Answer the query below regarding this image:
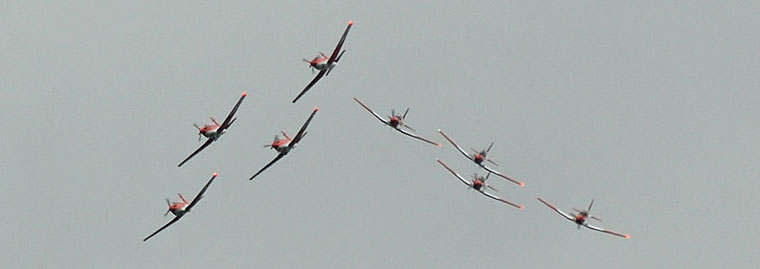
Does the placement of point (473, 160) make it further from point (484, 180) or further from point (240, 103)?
point (240, 103)

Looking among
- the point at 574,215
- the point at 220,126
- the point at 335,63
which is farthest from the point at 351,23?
the point at 574,215

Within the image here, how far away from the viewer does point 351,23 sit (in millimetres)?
144125

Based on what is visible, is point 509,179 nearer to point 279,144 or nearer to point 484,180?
point 484,180

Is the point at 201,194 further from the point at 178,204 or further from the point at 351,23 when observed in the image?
the point at 351,23

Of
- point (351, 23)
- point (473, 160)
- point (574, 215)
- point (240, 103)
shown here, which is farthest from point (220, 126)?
point (574, 215)

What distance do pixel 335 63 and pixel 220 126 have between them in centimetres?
1307

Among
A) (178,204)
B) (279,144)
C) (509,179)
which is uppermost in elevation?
(509,179)

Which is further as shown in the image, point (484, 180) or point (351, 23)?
point (484, 180)

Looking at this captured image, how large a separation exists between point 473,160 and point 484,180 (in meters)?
2.38

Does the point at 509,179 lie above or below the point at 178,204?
above

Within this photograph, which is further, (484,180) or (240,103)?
(484,180)

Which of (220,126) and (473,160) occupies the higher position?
(473,160)

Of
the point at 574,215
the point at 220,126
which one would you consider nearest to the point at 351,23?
the point at 220,126

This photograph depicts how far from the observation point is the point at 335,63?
488 feet
